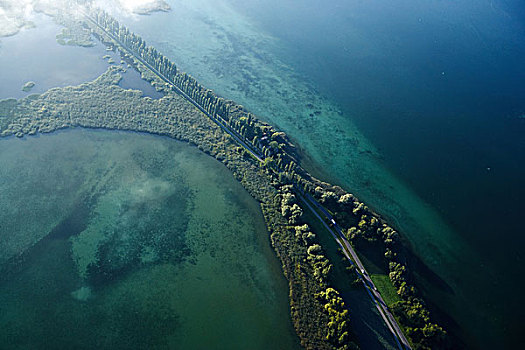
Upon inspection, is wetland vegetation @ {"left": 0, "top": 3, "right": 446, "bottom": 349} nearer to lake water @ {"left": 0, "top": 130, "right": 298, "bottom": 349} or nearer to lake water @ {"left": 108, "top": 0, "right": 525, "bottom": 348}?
lake water @ {"left": 0, "top": 130, "right": 298, "bottom": 349}

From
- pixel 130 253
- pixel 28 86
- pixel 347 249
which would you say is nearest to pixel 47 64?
pixel 28 86

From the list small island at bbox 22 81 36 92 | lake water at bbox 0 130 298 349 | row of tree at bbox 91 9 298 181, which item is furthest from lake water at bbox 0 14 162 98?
lake water at bbox 0 130 298 349

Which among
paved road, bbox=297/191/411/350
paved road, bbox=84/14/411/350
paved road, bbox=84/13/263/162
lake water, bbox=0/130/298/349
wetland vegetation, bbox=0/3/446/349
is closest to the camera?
lake water, bbox=0/130/298/349

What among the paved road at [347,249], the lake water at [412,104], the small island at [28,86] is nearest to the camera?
the paved road at [347,249]

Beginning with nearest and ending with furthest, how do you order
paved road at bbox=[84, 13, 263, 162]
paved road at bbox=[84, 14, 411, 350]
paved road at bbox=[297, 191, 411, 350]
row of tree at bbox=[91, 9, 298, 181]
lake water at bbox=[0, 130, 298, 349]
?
1. lake water at bbox=[0, 130, 298, 349]
2. paved road at bbox=[297, 191, 411, 350]
3. paved road at bbox=[84, 14, 411, 350]
4. row of tree at bbox=[91, 9, 298, 181]
5. paved road at bbox=[84, 13, 263, 162]

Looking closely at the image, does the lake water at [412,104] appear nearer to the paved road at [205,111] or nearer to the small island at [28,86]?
the paved road at [205,111]

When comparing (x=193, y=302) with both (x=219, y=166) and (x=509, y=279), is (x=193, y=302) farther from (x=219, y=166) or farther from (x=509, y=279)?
(x=509, y=279)

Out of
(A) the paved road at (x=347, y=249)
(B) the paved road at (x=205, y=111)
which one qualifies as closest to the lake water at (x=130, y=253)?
(B) the paved road at (x=205, y=111)

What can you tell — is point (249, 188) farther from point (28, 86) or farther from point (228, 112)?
point (28, 86)
